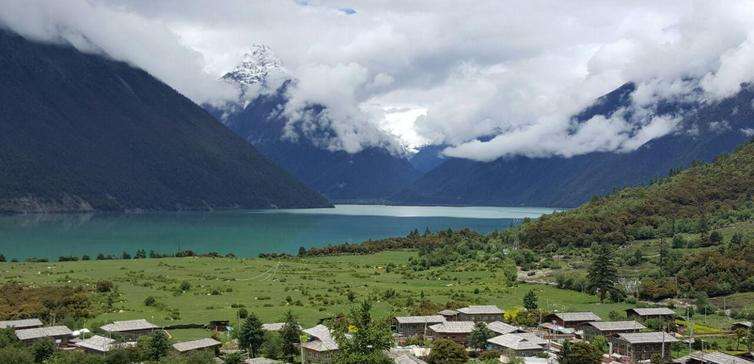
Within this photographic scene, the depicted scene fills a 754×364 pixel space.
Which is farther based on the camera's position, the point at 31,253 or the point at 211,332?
the point at 31,253

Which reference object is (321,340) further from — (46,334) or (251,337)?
(46,334)

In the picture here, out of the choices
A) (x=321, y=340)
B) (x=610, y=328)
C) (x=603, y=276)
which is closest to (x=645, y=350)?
(x=610, y=328)

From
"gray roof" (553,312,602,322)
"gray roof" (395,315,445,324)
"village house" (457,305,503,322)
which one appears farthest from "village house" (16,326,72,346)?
"gray roof" (553,312,602,322)

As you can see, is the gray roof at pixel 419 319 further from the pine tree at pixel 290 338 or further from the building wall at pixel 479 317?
the pine tree at pixel 290 338

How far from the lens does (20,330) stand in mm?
54000

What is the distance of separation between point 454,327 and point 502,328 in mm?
3262

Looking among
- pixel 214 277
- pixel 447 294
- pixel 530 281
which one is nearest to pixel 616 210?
pixel 530 281

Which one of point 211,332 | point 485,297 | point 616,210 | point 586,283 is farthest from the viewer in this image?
point 616,210

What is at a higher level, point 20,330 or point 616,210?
point 616,210

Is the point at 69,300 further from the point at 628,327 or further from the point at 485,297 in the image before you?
the point at 628,327

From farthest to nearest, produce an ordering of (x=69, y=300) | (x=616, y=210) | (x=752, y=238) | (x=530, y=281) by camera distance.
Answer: (x=616, y=210)
(x=752, y=238)
(x=530, y=281)
(x=69, y=300)

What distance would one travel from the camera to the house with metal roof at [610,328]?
58594 mm

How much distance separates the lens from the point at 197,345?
51.4 metres

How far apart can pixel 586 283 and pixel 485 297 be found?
12.4 metres
